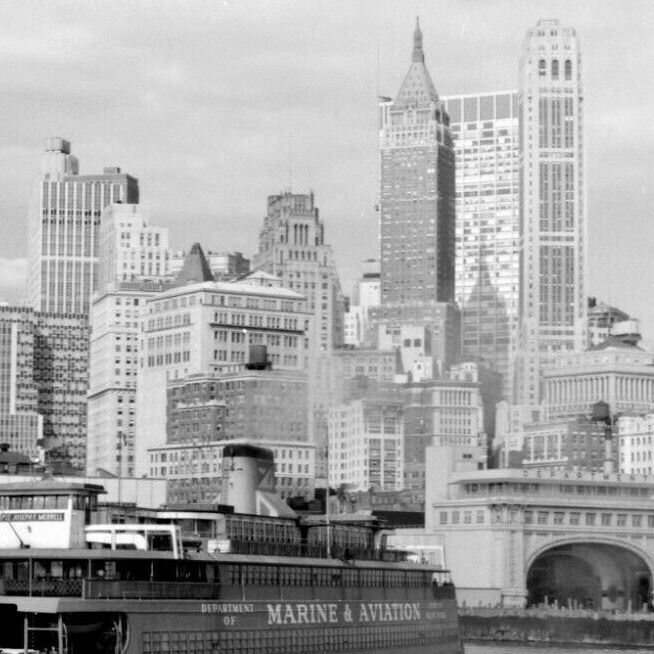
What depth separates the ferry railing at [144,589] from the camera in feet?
168

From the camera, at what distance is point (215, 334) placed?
19050 centimetres

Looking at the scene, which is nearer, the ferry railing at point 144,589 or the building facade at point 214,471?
the ferry railing at point 144,589

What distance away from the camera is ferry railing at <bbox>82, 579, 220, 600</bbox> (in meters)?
51.1

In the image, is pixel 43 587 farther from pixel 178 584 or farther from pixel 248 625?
pixel 248 625

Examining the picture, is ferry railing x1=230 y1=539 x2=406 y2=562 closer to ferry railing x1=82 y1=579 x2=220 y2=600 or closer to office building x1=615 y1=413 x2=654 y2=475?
ferry railing x1=82 y1=579 x2=220 y2=600

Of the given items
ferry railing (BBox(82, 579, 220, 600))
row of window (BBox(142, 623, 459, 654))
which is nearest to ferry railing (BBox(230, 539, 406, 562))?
row of window (BBox(142, 623, 459, 654))

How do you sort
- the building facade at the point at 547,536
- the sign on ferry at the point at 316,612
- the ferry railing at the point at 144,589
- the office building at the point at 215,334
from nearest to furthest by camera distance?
the ferry railing at the point at 144,589, the sign on ferry at the point at 316,612, the building facade at the point at 547,536, the office building at the point at 215,334

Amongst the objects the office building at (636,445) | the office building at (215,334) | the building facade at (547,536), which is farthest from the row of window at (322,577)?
the office building at (636,445)

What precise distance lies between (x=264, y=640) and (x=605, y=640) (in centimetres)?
4638

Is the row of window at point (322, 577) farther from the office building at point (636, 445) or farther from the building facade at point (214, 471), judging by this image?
the office building at point (636, 445)

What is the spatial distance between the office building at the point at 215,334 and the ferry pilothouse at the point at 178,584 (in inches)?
4702

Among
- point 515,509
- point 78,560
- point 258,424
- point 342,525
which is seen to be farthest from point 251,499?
point 258,424

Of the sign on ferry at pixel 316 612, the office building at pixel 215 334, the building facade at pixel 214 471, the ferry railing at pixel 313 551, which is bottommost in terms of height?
the sign on ferry at pixel 316 612

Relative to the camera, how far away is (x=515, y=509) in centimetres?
11894
